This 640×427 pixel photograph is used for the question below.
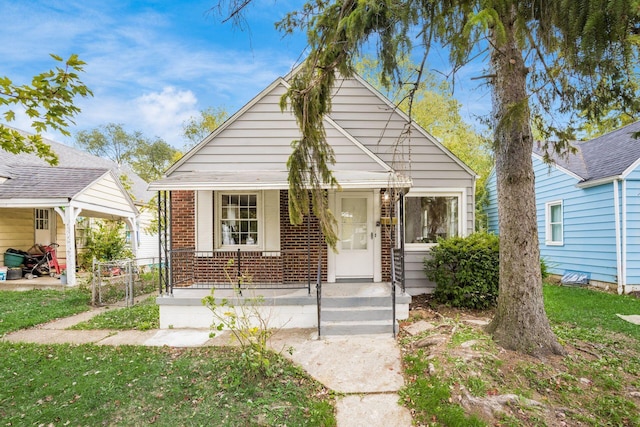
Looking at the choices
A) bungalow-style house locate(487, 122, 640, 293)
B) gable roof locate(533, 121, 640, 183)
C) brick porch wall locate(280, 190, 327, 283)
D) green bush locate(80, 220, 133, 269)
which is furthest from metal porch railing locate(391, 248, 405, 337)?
green bush locate(80, 220, 133, 269)

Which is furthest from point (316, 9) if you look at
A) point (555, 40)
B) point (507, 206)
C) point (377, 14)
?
point (507, 206)

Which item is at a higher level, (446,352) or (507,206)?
(507,206)

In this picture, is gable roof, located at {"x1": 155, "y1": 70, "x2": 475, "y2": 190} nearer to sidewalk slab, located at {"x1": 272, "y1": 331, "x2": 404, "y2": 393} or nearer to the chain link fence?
the chain link fence

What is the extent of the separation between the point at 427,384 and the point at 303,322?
2786 millimetres

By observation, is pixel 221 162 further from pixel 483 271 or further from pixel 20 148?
pixel 483 271

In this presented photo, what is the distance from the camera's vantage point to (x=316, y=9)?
4.73 m

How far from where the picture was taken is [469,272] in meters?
6.60

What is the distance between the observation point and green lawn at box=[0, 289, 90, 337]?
20.9ft

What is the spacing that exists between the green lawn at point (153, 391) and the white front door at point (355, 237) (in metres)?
3.37

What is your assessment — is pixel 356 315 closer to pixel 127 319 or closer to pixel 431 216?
pixel 431 216

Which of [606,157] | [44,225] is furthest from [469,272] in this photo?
[44,225]

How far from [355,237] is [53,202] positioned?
927cm

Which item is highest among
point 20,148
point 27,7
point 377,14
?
point 27,7

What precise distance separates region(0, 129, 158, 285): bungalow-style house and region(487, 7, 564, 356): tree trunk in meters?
11.3
